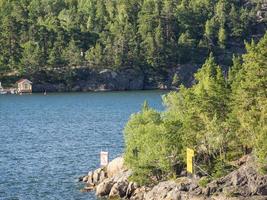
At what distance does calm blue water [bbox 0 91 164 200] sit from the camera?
63.3m

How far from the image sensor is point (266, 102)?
5088 centimetres

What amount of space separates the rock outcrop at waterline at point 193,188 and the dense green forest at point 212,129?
4.97ft

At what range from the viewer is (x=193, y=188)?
50031 mm

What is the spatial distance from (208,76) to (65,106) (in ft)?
326

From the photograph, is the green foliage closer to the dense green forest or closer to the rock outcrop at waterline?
the dense green forest

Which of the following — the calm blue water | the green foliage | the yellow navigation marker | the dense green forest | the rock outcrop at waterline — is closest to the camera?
the rock outcrop at waterline

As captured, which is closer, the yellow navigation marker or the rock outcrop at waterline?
the rock outcrop at waterline

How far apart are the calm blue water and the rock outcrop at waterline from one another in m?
2.20

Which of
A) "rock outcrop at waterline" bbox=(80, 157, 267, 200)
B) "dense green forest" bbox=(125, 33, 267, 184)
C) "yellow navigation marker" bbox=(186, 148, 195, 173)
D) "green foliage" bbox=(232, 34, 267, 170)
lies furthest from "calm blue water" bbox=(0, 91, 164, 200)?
"green foliage" bbox=(232, 34, 267, 170)

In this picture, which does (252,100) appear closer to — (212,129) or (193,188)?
(212,129)

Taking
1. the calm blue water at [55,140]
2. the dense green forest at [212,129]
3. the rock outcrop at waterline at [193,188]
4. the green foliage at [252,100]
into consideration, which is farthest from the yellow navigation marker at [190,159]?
the calm blue water at [55,140]

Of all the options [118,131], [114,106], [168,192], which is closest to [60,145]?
[118,131]

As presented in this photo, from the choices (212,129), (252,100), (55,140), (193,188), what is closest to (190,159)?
(193,188)

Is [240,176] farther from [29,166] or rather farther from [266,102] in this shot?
[29,166]
